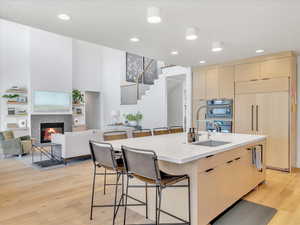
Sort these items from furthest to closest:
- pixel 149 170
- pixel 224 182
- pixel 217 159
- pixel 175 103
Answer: pixel 175 103, pixel 224 182, pixel 217 159, pixel 149 170

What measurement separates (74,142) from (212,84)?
Result: 12.5 feet

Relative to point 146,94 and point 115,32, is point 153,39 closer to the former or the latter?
point 115,32

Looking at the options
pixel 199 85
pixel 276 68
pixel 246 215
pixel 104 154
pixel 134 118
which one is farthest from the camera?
pixel 134 118

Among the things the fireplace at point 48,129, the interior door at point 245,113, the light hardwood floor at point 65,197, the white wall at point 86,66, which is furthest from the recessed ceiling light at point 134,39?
the white wall at point 86,66

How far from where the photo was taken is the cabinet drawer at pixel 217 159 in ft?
6.90

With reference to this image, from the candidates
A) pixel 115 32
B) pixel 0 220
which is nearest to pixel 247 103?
pixel 115 32

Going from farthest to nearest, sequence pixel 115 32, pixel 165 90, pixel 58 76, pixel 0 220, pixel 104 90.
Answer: pixel 104 90 → pixel 58 76 → pixel 165 90 → pixel 115 32 → pixel 0 220

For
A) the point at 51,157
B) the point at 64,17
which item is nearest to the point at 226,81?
the point at 64,17

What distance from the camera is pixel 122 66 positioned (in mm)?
9188

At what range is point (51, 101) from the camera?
26.3 ft

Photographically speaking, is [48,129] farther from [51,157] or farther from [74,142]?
[74,142]

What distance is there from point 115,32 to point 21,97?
19.3 feet

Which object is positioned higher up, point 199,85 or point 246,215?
point 199,85

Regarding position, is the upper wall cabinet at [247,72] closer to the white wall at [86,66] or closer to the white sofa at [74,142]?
the white sofa at [74,142]
